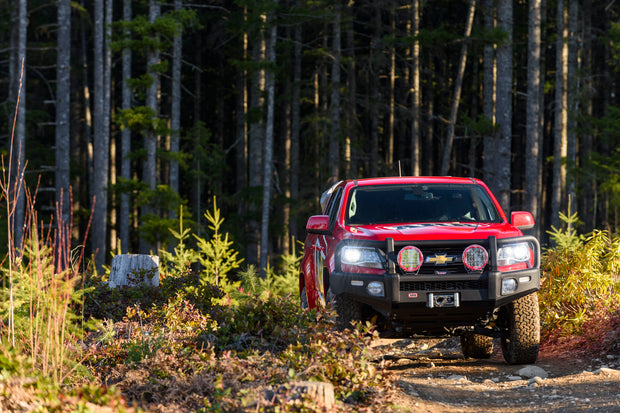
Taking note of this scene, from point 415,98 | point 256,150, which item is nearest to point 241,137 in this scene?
point 256,150

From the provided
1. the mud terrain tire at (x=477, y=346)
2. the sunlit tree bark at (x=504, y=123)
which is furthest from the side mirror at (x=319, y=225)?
the sunlit tree bark at (x=504, y=123)

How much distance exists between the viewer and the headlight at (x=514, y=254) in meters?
7.44

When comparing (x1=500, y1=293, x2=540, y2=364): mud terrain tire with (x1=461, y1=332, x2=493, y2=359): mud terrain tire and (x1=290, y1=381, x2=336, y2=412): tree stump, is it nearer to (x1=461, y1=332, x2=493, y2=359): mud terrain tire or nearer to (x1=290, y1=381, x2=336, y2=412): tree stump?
(x1=461, y1=332, x2=493, y2=359): mud terrain tire

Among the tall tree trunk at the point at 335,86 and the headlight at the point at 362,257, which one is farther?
Result: the tall tree trunk at the point at 335,86

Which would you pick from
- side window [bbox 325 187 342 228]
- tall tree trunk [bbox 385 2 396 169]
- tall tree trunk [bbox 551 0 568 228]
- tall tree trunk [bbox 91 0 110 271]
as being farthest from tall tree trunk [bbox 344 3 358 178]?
side window [bbox 325 187 342 228]

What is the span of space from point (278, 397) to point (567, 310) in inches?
237

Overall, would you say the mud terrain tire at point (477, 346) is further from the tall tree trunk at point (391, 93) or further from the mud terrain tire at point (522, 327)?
the tall tree trunk at point (391, 93)

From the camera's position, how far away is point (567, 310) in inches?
384

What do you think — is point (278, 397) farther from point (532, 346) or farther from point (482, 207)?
point (482, 207)

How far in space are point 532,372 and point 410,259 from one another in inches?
76.5

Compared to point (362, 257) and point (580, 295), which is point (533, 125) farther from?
point (362, 257)

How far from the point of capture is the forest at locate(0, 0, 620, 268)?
23281mm

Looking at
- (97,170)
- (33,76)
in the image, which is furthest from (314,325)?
(33,76)

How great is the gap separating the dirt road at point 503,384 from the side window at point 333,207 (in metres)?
1.84
